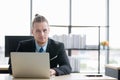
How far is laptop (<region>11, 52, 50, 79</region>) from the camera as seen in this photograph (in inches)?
85.2

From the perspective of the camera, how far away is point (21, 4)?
5727 millimetres

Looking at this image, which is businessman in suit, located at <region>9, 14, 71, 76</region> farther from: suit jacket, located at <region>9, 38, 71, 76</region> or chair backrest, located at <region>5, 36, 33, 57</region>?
chair backrest, located at <region>5, 36, 33, 57</region>

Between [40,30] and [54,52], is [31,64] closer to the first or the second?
[40,30]

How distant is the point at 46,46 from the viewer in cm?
267

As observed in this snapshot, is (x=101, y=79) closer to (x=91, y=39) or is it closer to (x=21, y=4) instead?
(x=91, y=39)

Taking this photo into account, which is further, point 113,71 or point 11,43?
point 113,71

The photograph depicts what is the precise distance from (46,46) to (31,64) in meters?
0.50

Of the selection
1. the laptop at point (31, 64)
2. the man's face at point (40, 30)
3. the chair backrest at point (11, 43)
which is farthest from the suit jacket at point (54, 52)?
the chair backrest at point (11, 43)

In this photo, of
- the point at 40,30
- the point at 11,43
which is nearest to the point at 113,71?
the point at 11,43

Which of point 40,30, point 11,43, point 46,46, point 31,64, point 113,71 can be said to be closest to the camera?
point 31,64

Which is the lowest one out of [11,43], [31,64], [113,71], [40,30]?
[113,71]

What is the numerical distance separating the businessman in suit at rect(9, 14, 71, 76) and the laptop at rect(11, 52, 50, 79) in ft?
0.84

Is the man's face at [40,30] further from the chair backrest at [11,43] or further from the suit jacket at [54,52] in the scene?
the chair backrest at [11,43]

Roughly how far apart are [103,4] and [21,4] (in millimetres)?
1750
